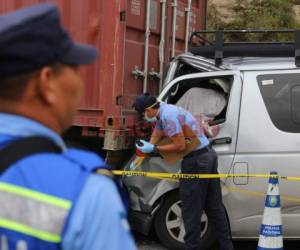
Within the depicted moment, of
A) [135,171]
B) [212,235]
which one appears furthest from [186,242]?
[135,171]

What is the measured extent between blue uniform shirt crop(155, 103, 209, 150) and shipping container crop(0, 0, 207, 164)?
51 cm

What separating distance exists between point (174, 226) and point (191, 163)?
0.77 m

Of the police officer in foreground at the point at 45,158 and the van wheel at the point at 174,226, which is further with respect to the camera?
the van wheel at the point at 174,226

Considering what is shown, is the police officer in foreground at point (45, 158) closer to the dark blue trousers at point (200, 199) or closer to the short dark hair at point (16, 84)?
the short dark hair at point (16, 84)

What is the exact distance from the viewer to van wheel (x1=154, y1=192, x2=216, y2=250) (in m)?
5.54

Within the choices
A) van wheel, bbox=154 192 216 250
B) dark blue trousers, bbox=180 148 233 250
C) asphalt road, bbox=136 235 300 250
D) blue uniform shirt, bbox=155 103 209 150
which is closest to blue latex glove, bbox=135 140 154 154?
blue uniform shirt, bbox=155 103 209 150

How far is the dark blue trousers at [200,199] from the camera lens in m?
5.11

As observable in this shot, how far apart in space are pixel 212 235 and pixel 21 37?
4609 millimetres

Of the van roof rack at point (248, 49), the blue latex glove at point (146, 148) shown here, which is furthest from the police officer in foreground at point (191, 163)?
the van roof rack at point (248, 49)

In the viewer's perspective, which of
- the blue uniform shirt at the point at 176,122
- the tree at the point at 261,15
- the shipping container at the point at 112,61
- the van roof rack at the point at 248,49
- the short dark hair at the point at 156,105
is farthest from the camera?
the tree at the point at 261,15

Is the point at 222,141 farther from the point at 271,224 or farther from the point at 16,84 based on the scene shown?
the point at 16,84

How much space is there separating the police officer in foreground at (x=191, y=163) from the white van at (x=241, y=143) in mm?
211

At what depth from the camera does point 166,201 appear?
18.2 ft

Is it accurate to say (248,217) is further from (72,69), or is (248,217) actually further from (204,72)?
(72,69)
